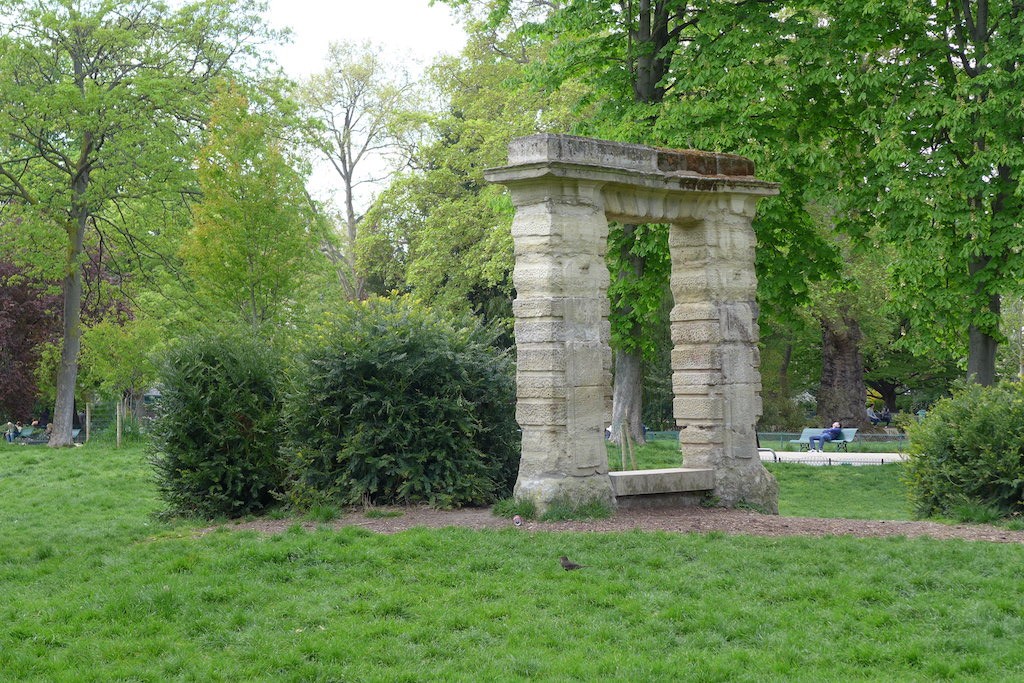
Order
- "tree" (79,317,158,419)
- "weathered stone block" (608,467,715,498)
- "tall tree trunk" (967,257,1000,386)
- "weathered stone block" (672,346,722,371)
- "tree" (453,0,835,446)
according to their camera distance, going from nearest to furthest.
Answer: "weathered stone block" (608,467,715,498) < "weathered stone block" (672,346,722,371) < "tall tree trunk" (967,257,1000,386) < "tree" (453,0,835,446) < "tree" (79,317,158,419)

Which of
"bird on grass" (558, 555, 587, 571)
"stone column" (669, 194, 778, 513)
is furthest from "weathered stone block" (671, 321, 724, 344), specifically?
"bird on grass" (558, 555, 587, 571)

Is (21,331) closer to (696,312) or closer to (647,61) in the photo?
(647,61)

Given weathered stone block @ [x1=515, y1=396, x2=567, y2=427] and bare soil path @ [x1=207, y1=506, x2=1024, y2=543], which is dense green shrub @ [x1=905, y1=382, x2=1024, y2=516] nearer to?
bare soil path @ [x1=207, y1=506, x2=1024, y2=543]

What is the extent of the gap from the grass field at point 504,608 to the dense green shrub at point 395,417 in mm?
1945

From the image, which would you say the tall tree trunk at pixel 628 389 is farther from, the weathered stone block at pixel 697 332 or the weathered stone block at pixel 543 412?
the weathered stone block at pixel 543 412

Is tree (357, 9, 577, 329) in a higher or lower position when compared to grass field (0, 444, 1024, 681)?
higher

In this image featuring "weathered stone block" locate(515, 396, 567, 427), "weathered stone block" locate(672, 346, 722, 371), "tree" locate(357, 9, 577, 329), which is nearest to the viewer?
"weathered stone block" locate(515, 396, 567, 427)

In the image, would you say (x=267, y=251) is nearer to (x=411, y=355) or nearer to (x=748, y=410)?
(x=411, y=355)

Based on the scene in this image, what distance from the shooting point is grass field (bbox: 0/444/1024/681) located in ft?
24.9

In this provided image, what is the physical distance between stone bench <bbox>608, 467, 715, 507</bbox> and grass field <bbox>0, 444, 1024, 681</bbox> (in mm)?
1704

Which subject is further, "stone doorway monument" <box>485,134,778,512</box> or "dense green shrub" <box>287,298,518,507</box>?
"dense green shrub" <box>287,298,518,507</box>

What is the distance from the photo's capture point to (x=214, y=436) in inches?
565

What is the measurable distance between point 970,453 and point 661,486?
3.72m

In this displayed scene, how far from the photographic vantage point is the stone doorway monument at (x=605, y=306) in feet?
40.6
